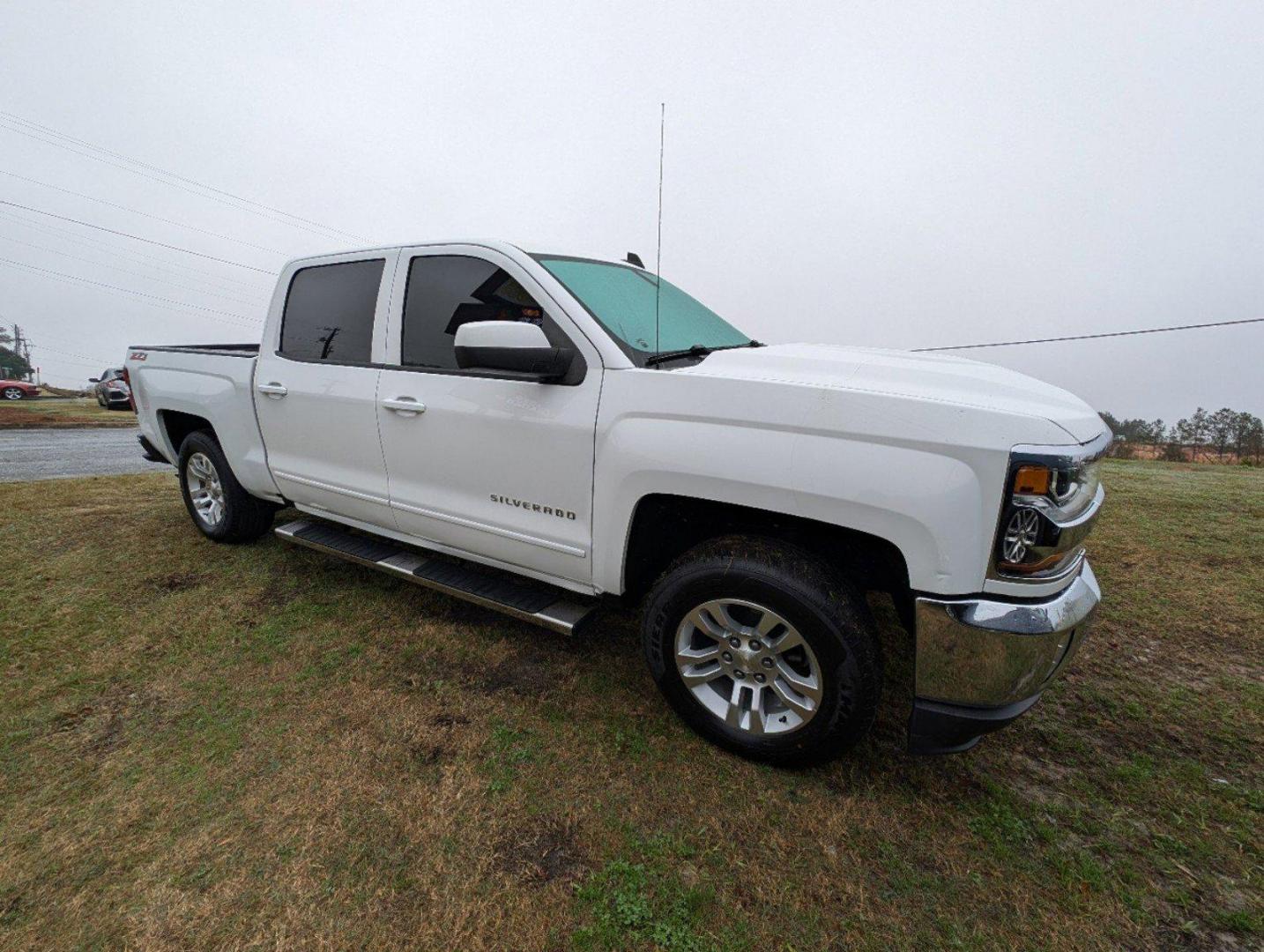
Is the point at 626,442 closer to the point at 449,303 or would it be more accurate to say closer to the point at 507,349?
the point at 507,349

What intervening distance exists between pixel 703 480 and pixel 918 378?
0.78m

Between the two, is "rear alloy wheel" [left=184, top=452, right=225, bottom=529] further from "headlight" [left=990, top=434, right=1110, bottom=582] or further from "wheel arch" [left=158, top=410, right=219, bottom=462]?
"headlight" [left=990, top=434, right=1110, bottom=582]

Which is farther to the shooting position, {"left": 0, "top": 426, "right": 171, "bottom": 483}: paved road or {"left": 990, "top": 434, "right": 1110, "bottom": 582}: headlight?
{"left": 0, "top": 426, "right": 171, "bottom": 483}: paved road

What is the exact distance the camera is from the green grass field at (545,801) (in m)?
1.53

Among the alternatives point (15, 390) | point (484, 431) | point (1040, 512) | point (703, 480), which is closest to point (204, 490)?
point (484, 431)

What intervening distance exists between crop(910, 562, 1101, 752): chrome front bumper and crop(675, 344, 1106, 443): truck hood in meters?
0.53

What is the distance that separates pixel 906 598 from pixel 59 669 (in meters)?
3.59

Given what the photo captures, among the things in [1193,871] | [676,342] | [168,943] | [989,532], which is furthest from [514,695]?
[1193,871]

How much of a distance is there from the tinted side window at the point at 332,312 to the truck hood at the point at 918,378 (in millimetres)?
1853

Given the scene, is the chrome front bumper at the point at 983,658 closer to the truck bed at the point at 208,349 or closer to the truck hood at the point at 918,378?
the truck hood at the point at 918,378

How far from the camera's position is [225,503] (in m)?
3.91

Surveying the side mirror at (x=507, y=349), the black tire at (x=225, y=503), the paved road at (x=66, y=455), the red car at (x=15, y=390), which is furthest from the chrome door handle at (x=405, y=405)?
the red car at (x=15, y=390)

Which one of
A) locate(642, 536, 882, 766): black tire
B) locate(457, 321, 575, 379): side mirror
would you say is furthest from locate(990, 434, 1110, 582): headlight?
locate(457, 321, 575, 379): side mirror

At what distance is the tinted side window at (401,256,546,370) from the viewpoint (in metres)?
2.56
